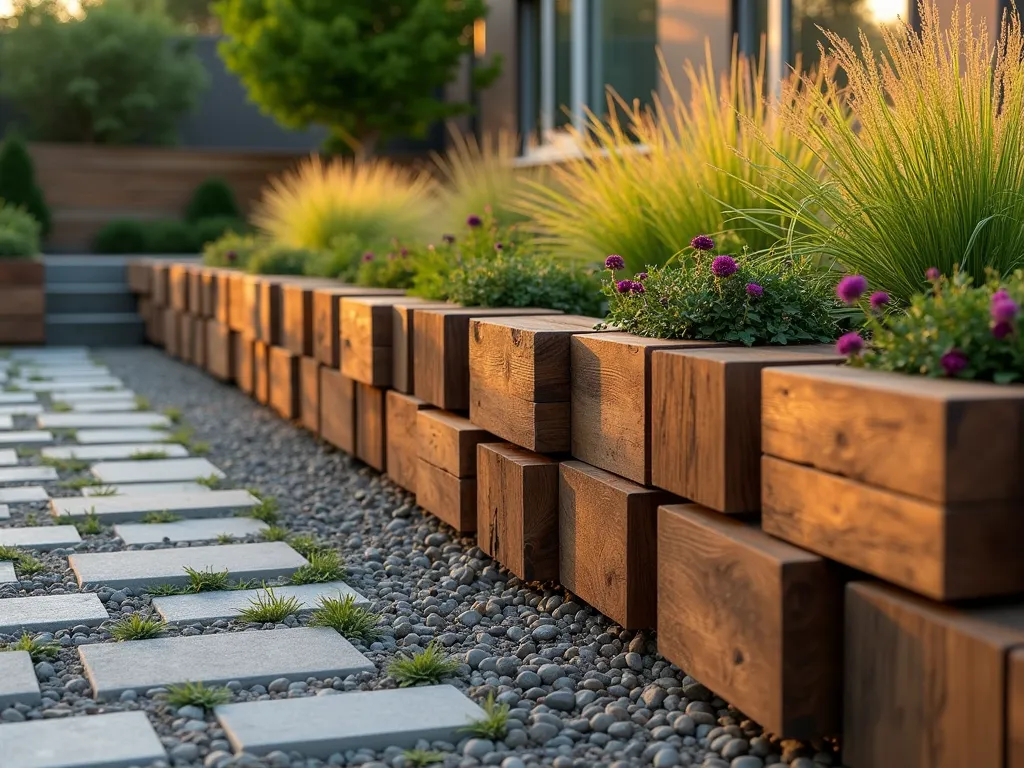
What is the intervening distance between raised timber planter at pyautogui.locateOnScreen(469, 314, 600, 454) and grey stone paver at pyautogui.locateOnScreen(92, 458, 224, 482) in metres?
1.58

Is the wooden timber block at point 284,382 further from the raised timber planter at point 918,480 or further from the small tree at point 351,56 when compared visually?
the small tree at point 351,56

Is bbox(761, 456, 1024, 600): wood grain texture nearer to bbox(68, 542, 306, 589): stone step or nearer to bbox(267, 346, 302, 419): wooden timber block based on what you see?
bbox(68, 542, 306, 589): stone step

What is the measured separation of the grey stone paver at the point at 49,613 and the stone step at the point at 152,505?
0.89m

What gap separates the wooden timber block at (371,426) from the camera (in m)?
4.40

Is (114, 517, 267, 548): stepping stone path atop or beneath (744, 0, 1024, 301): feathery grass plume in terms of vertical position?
beneath

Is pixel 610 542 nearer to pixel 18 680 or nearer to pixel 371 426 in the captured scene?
pixel 18 680

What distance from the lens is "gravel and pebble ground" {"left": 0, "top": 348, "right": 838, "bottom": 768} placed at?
2102 mm

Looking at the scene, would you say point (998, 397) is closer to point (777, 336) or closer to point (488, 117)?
point (777, 336)

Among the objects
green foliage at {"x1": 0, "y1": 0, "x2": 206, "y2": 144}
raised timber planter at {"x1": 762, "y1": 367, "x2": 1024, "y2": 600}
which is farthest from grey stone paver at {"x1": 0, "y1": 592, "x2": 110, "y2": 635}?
green foliage at {"x1": 0, "y1": 0, "x2": 206, "y2": 144}

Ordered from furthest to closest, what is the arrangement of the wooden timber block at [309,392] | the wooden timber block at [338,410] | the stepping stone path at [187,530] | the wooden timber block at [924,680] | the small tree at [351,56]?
the small tree at [351,56], the wooden timber block at [309,392], the wooden timber block at [338,410], the stepping stone path at [187,530], the wooden timber block at [924,680]

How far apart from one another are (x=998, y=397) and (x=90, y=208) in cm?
1237

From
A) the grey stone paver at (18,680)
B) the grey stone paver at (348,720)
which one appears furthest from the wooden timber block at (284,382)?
the grey stone paver at (348,720)

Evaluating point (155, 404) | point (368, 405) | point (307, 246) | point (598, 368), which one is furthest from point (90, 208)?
point (598, 368)

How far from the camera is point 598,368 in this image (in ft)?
9.02
